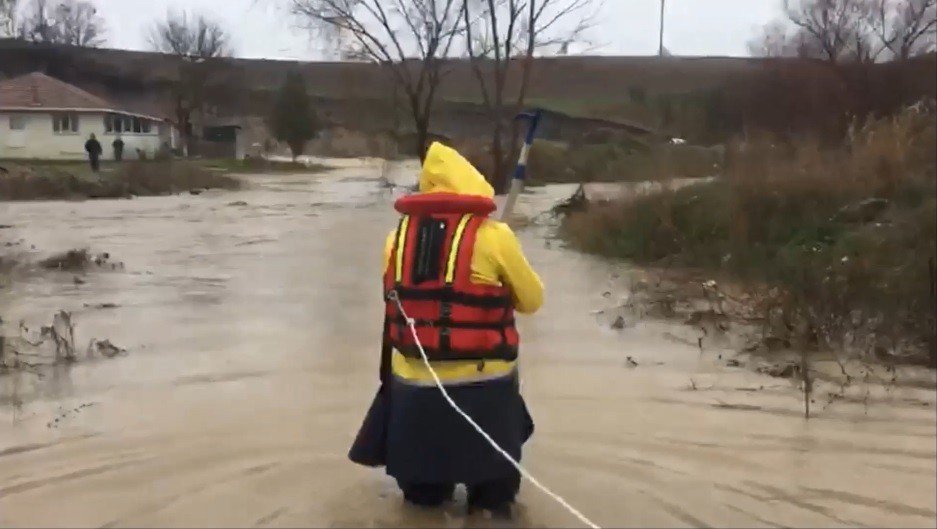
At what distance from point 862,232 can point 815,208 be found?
1.45 meters

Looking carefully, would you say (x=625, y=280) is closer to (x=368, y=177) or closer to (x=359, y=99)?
(x=368, y=177)

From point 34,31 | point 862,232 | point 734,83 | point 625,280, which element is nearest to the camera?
point 862,232

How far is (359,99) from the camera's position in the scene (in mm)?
67000

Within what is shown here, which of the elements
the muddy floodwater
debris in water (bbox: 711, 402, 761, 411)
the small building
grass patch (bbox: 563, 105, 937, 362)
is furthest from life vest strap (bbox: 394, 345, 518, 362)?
the small building

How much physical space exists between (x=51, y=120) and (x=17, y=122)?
5.34 feet

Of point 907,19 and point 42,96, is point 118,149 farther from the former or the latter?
point 907,19

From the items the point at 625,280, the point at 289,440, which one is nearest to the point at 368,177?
the point at 625,280

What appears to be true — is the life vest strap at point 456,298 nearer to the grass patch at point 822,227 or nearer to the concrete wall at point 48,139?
the grass patch at point 822,227

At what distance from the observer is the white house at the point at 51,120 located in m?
57.8

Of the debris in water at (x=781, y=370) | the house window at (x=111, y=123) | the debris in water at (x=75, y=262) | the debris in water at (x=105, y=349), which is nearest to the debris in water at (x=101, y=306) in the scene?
the debris in water at (x=105, y=349)

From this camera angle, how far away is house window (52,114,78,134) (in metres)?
59.3

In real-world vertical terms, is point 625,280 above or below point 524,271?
below

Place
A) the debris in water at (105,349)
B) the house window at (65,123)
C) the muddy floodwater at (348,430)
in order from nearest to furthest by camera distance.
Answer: the muddy floodwater at (348,430)
the debris in water at (105,349)
the house window at (65,123)

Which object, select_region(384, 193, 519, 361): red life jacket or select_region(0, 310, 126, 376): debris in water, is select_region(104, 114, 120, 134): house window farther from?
select_region(384, 193, 519, 361): red life jacket
